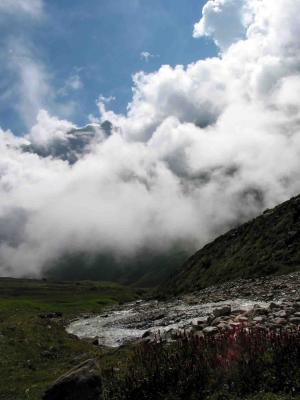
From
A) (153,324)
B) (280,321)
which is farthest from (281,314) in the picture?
(153,324)

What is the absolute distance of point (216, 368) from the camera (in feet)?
55.6

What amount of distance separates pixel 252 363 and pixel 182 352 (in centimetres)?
322

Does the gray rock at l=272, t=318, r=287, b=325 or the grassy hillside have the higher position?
the grassy hillside

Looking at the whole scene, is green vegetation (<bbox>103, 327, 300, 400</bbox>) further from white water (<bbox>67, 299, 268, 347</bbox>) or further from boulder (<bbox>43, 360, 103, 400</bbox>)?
white water (<bbox>67, 299, 268, 347</bbox>)

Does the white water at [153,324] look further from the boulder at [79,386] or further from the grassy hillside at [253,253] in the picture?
the grassy hillside at [253,253]

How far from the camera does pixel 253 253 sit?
9906cm

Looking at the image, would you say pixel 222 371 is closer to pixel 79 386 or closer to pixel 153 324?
pixel 79 386

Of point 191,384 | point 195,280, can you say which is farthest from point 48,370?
point 195,280

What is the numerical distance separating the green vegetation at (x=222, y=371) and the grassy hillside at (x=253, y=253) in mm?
56483

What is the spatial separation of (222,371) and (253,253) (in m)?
84.6

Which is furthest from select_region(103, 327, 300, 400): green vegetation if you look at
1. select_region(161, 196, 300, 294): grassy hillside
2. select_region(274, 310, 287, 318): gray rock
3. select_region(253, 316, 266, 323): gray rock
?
select_region(161, 196, 300, 294): grassy hillside

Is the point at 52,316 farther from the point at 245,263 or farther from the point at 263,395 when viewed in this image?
the point at 263,395

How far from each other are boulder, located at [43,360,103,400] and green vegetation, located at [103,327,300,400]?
3.82 feet

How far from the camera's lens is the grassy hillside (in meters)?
81.8
